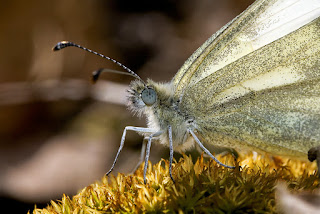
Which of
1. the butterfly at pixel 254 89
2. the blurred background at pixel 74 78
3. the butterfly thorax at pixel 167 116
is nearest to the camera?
the butterfly at pixel 254 89

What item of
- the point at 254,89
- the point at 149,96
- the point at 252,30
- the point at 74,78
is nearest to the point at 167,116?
the point at 149,96

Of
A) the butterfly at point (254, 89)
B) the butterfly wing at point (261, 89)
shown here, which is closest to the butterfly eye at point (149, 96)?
the butterfly at point (254, 89)

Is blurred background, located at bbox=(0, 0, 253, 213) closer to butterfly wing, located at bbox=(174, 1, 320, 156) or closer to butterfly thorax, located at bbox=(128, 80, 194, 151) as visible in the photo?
butterfly thorax, located at bbox=(128, 80, 194, 151)

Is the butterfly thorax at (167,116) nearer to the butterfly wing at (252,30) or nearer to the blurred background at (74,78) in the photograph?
the butterfly wing at (252,30)

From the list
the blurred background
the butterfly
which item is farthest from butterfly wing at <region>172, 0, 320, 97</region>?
the blurred background

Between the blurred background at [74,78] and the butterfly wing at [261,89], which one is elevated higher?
the blurred background at [74,78]

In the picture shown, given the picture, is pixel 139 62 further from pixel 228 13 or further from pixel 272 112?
pixel 272 112

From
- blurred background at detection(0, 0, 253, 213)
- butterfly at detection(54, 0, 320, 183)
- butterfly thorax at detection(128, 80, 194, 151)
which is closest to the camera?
butterfly at detection(54, 0, 320, 183)

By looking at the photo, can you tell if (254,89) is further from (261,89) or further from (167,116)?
(167,116)
